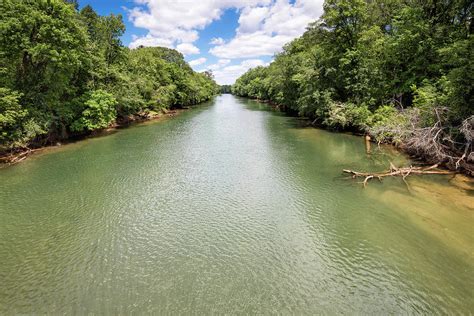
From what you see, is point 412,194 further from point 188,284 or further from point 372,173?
point 188,284

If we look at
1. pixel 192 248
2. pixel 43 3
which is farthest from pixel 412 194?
pixel 43 3

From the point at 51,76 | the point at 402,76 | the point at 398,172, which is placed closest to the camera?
the point at 398,172

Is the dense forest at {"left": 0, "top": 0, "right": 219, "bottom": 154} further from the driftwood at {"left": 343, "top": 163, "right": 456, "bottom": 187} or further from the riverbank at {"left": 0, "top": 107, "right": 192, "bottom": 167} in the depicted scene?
the driftwood at {"left": 343, "top": 163, "right": 456, "bottom": 187}

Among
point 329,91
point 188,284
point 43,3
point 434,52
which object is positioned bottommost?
point 188,284

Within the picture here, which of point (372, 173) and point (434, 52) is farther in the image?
point (434, 52)

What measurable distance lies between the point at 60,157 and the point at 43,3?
43.2ft

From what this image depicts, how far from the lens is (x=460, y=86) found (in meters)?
16.3

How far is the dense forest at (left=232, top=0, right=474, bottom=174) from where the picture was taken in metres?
17.1

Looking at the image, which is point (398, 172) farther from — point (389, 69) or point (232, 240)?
point (389, 69)

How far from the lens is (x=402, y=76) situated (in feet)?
89.0

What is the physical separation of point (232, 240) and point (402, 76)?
83.4ft

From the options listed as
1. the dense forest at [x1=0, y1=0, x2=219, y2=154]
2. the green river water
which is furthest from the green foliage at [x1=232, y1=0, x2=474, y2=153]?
the dense forest at [x1=0, y1=0, x2=219, y2=154]

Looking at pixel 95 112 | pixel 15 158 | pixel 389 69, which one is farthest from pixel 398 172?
pixel 95 112

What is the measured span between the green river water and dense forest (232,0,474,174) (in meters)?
2.86
